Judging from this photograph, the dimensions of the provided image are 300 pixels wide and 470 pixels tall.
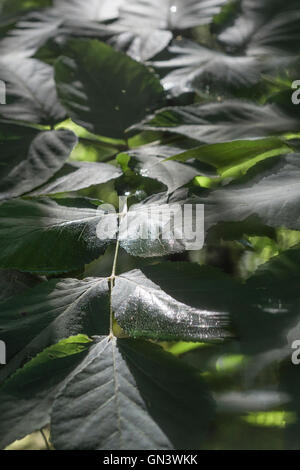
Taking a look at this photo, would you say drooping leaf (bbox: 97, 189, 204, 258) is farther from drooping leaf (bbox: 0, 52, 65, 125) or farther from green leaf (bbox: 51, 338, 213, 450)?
drooping leaf (bbox: 0, 52, 65, 125)

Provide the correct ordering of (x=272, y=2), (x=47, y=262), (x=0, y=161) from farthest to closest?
1. (x=272, y=2)
2. (x=0, y=161)
3. (x=47, y=262)

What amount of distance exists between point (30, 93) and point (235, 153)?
27cm

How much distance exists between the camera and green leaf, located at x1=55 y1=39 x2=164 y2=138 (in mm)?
511

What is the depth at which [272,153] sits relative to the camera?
42 cm

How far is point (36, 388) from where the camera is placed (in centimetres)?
28

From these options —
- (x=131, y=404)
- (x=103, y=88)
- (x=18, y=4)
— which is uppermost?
(x=18, y=4)

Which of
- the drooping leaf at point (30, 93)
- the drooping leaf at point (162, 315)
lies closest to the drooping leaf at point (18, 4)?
the drooping leaf at point (30, 93)

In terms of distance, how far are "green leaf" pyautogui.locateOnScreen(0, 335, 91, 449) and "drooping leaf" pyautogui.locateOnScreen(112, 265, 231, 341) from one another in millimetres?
34

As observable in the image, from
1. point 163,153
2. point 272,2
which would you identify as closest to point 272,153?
point 163,153

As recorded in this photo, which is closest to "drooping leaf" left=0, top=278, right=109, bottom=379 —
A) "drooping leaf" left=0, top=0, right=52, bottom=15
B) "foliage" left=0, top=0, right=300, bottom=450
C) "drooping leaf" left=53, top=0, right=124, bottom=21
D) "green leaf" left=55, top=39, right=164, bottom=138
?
"foliage" left=0, top=0, right=300, bottom=450

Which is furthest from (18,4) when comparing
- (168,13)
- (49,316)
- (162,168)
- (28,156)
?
(49,316)

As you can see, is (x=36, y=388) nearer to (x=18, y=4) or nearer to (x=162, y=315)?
(x=162, y=315)

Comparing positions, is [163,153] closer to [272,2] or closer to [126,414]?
[126,414]
